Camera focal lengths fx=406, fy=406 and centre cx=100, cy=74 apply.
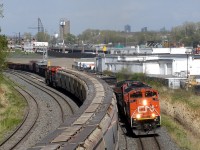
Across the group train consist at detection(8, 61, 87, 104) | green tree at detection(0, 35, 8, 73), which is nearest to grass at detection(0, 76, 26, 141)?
green tree at detection(0, 35, 8, 73)

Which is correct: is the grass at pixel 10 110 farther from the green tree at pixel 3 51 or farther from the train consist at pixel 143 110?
the train consist at pixel 143 110

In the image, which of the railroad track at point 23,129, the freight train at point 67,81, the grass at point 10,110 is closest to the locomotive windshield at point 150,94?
the railroad track at point 23,129

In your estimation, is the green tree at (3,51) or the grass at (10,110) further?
the green tree at (3,51)

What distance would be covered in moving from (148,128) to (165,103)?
40.6 ft

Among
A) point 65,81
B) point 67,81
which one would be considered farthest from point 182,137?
point 65,81

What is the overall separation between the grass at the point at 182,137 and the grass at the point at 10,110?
10.1 meters

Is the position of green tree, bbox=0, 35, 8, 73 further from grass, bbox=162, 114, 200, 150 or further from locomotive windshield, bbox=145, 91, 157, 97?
locomotive windshield, bbox=145, 91, 157, 97

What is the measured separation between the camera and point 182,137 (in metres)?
24.1

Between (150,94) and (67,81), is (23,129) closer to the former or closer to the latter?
(150,94)

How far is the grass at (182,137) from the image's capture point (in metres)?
22.4

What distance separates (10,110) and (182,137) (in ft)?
50.8

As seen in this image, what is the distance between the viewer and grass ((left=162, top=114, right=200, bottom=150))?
73.5ft

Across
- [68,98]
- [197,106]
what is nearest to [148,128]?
[197,106]

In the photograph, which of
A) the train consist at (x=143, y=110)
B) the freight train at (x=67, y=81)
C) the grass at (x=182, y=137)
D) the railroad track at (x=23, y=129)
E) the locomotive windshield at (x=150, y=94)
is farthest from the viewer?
the freight train at (x=67, y=81)
